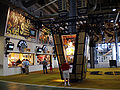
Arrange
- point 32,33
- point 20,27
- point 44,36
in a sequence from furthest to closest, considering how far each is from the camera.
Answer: point 44,36 → point 32,33 → point 20,27

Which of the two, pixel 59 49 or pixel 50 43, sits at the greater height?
pixel 50 43

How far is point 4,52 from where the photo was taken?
14.6 m

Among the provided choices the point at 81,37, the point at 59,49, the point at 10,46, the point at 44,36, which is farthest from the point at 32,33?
the point at 81,37

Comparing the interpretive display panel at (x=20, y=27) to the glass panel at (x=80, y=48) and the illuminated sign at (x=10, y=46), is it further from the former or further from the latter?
the glass panel at (x=80, y=48)

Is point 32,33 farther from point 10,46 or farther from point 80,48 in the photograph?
point 80,48

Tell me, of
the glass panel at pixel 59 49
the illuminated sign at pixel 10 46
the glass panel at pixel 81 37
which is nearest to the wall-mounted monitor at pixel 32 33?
the illuminated sign at pixel 10 46

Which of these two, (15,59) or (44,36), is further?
(44,36)

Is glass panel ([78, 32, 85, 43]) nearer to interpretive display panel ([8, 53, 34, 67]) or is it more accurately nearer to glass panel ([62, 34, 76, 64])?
glass panel ([62, 34, 76, 64])

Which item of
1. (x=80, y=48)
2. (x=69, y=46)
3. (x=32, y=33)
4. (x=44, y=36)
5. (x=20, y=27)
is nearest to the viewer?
(x=80, y=48)

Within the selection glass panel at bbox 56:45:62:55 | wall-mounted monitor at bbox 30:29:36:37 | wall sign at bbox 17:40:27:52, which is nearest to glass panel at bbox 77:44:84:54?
glass panel at bbox 56:45:62:55

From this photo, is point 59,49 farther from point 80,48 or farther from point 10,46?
point 10,46

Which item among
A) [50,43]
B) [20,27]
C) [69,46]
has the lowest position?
[69,46]

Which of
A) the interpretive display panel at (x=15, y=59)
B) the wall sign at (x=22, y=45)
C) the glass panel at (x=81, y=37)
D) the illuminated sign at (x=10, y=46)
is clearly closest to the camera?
the glass panel at (x=81, y=37)

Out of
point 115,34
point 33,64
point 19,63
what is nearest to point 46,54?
point 33,64
